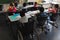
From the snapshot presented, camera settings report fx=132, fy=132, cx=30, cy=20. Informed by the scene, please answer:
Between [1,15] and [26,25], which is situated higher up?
[26,25]

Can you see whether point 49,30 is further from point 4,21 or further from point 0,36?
point 4,21

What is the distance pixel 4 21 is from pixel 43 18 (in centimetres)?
248

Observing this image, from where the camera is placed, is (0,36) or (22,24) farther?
(0,36)

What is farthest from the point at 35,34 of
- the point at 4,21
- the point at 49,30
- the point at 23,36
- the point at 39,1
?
the point at 39,1

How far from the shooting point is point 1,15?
652 cm

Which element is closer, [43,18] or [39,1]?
[43,18]

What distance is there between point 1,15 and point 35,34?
2971 millimetres

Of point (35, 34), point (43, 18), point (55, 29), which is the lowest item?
point (55, 29)

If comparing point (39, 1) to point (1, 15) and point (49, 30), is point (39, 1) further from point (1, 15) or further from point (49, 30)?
point (49, 30)

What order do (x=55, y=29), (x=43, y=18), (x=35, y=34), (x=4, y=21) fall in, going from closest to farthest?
(x=35, y=34), (x=43, y=18), (x=55, y=29), (x=4, y=21)

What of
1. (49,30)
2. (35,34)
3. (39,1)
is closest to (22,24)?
(35,34)

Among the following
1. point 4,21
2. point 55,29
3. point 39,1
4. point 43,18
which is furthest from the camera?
point 39,1

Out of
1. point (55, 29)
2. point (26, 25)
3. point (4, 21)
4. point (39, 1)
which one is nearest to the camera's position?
point (26, 25)

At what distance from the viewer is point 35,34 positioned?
4.09m
